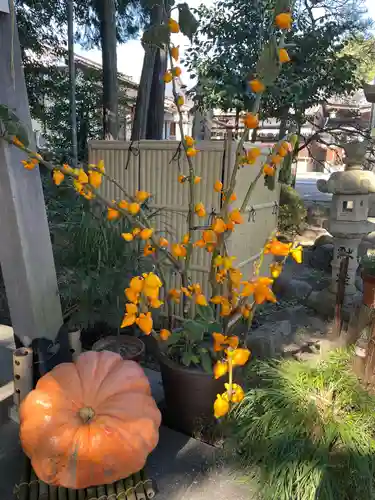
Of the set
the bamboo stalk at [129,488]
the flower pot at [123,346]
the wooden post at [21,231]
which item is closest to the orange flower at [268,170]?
the wooden post at [21,231]

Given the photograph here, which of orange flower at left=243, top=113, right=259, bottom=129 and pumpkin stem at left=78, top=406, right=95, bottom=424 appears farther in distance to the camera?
pumpkin stem at left=78, top=406, right=95, bottom=424

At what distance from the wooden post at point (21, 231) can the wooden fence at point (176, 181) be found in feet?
4.67

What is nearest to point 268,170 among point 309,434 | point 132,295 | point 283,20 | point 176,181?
point 283,20

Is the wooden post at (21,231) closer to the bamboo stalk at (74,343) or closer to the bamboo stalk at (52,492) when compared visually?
the bamboo stalk at (74,343)

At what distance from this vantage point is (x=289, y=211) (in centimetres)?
746

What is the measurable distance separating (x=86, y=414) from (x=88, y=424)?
0.04 metres

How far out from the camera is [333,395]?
6.04 feet

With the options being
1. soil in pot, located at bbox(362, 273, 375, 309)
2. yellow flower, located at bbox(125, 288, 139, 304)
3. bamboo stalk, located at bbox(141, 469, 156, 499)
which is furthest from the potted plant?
yellow flower, located at bbox(125, 288, 139, 304)

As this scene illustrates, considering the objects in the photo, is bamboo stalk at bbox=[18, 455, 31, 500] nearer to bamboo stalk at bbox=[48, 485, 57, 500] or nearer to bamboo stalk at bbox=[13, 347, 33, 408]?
bamboo stalk at bbox=[48, 485, 57, 500]

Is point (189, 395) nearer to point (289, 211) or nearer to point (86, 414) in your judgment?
point (86, 414)

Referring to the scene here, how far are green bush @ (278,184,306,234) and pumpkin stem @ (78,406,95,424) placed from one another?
251 inches

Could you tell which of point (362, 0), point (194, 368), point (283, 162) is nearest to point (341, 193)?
point (283, 162)

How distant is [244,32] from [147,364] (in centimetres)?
513

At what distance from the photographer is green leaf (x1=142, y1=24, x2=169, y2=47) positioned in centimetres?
142
